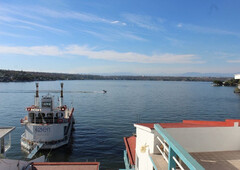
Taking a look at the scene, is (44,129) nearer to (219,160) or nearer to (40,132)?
(40,132)

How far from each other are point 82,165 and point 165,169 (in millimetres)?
6900

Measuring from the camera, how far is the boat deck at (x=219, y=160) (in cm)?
686

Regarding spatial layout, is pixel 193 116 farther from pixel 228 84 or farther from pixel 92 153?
pixel 228 84

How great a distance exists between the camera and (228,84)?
185 m

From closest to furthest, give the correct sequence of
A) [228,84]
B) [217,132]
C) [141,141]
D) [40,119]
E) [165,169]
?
[165,169], [217,132], [141,141], [40,119], [228,84]

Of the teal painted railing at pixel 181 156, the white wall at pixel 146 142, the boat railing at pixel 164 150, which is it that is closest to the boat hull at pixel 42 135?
the white wall at pixel 146 142

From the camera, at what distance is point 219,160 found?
7.47 metres

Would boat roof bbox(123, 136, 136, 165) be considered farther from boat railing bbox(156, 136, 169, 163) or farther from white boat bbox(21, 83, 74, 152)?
white boat bbox(21, 83, 74, 152)

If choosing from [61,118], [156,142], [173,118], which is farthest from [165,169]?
[173,118]

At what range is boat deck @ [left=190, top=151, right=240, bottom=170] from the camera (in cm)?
686

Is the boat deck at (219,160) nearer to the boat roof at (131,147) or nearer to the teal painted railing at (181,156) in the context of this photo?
the teal painted railing at (181,156)

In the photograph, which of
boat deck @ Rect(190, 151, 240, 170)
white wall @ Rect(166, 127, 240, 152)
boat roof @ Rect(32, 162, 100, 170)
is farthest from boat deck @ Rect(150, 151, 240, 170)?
boat roof @ Rect(32, 162, 100, 170)

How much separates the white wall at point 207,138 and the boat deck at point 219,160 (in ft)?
0.78

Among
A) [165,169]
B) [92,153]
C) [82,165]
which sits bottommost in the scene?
[92,153]
